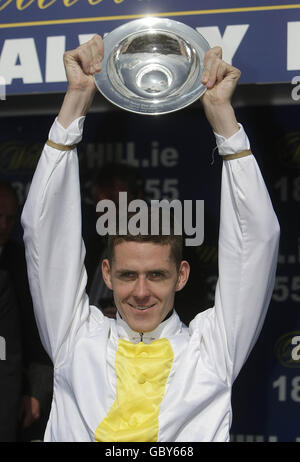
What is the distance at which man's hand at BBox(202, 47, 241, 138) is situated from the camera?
173 cm

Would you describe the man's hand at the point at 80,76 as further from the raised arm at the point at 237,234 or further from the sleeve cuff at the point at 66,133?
the raised arm at the point at 237,234

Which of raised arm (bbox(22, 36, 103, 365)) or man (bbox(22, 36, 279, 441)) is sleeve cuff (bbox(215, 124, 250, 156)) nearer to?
man (bbox(22, 36, 279, 441))

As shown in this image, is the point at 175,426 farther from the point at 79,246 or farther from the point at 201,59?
the point at 201,59

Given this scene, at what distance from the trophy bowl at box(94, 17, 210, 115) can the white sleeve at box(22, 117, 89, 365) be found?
0.63 feet

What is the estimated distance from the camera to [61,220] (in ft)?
6.05

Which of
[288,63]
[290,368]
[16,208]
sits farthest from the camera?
[16,208]

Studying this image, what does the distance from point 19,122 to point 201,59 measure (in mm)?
1313

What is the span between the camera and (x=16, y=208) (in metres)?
2.86

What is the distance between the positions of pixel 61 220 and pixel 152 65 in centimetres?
59

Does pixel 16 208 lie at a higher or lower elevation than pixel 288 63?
lower

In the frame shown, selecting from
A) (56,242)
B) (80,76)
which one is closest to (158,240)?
(56,242)

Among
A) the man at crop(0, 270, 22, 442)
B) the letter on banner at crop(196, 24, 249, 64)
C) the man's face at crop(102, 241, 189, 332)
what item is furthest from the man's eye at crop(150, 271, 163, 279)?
the man at crop(0, 270, 22, 442)

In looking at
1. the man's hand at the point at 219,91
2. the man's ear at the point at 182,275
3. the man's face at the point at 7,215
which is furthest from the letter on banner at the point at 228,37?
the man's face at the point at 7,215
